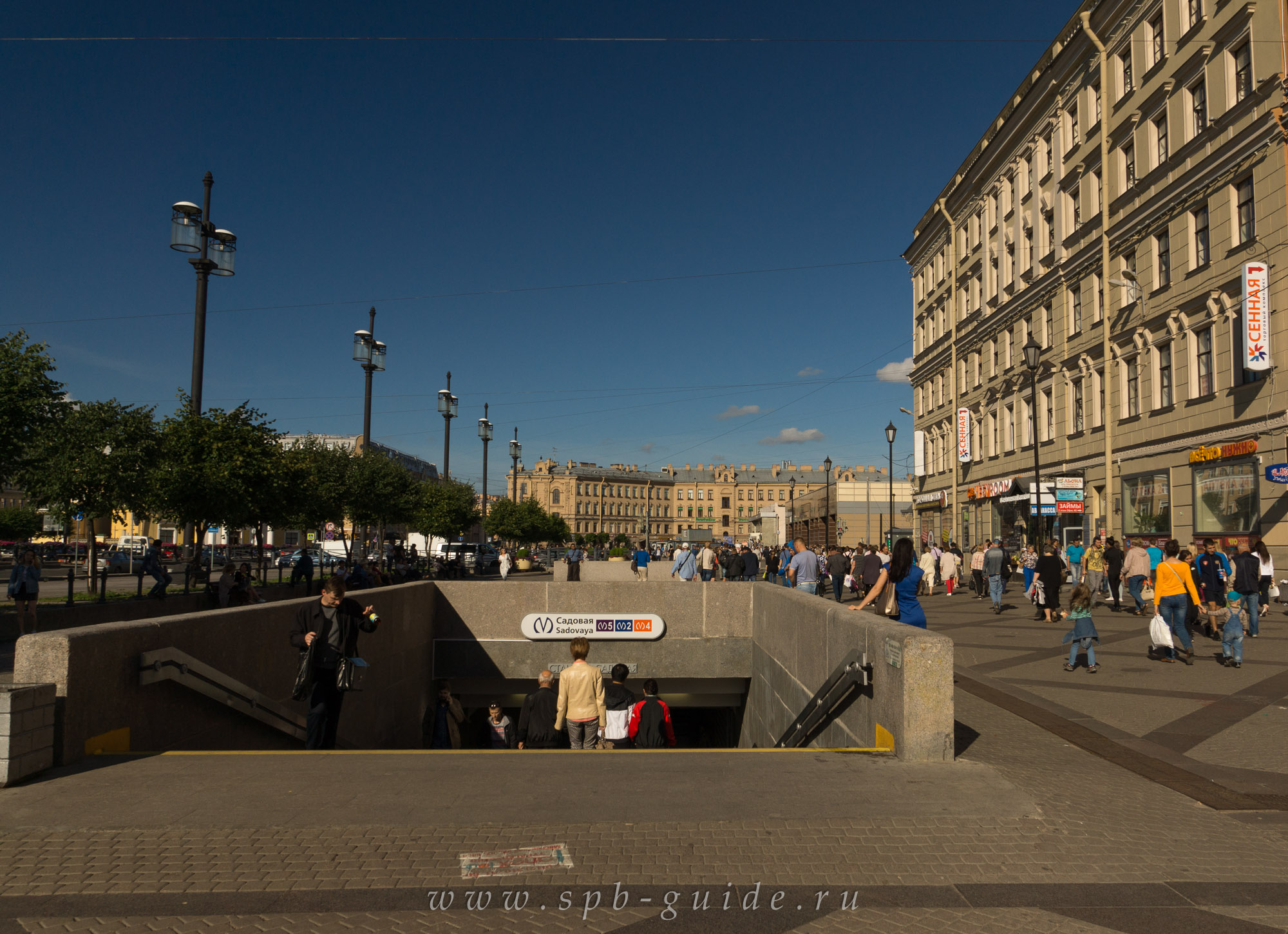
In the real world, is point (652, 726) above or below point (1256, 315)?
below

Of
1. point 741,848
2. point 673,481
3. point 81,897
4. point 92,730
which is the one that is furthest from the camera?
point 673,481

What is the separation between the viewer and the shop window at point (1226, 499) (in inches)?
792

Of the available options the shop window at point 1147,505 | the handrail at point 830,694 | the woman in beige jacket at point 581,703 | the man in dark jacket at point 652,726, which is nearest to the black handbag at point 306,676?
the woman in beige jacket at point 581,703

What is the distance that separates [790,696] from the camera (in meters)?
12.2

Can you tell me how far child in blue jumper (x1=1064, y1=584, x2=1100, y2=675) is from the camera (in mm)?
11156

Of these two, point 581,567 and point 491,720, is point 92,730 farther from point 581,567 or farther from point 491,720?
point 581,567

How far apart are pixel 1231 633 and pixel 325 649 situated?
10.9 meters

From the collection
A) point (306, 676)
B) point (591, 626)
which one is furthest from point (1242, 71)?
point (306, 676)

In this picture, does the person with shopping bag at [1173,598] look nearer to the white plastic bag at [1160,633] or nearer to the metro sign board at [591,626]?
the white plastic bag at [1160,633]

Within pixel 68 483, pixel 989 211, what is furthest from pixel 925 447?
pixel 68 483

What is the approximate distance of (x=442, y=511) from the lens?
47.3 meters

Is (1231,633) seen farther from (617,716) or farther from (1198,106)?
(1198,106)

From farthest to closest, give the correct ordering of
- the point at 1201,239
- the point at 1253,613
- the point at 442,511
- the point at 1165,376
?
the point at 442,511 < the point at 1165,376 < the point at 1201,239 < the point at 1253,613

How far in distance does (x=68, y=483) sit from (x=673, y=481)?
15251 centimetres
